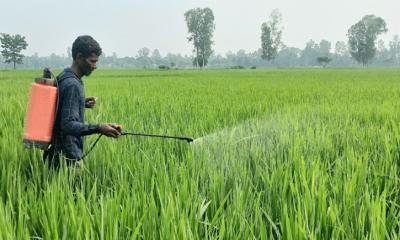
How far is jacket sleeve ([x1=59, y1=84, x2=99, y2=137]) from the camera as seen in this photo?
228 centimetres

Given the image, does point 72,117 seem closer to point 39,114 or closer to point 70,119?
point 70,119

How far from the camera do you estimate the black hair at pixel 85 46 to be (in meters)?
2.38

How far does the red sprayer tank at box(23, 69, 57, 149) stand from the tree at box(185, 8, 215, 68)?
73.5 metres

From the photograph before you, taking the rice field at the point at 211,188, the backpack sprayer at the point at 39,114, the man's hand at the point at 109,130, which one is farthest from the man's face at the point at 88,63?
the rice field at the point at 211,188

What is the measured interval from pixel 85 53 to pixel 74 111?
36 centimetres

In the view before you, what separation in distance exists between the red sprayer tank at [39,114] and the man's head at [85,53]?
0.27m

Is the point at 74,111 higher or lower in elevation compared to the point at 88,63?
lower

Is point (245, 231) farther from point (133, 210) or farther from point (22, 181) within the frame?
point (22, 181)

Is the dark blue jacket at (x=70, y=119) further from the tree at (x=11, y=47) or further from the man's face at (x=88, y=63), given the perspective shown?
the tree at (x=11, y=47)

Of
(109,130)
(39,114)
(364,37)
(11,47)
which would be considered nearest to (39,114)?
(39,114)

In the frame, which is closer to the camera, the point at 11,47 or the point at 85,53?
the point at 85,53

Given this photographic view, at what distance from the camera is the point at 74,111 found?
7.63 ft

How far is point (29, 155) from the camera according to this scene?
285 centimetres

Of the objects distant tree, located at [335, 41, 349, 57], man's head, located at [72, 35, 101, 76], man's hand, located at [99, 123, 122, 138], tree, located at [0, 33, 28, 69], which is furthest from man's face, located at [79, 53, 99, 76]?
distant tree, located at [335, 41, 349, 57]
